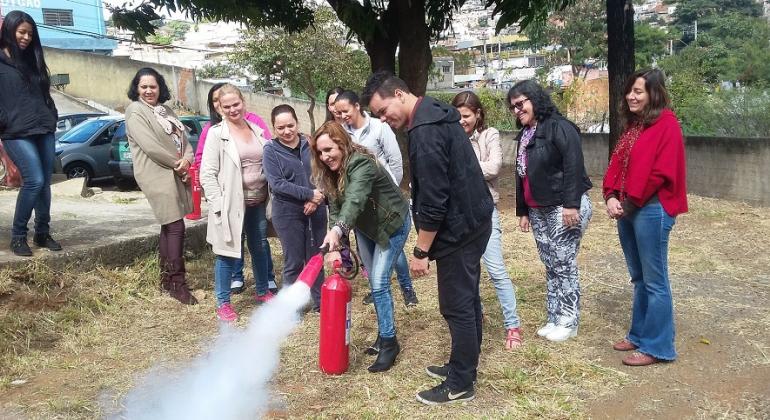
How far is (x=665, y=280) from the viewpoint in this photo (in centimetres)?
416

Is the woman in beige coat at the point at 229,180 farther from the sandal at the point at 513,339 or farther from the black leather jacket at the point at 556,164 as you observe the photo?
the black leather jacket at the point at 556,164

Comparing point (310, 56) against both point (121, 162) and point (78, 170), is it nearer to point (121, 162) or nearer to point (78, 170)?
point (78, 170)

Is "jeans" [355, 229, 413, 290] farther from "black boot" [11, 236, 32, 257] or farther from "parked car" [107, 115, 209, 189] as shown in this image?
"parked car" [107, 115, 209, 189]

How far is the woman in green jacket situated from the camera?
13.1 ft

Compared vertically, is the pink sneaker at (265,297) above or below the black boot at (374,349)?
above

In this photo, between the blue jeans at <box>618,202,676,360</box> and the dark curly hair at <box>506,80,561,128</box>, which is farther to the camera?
the dark curly hair at <box>506,80,561,128</box>

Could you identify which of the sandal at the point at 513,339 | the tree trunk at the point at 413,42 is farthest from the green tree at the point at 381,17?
the sandal at the point at 513,339

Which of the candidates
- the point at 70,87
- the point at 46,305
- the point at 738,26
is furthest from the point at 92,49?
the point at 46,305

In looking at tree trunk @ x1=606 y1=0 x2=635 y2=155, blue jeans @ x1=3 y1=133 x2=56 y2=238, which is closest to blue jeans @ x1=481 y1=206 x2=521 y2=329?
blue jeans @ x1=3 y1=133 x2=56 y2=238

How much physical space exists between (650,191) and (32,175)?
456 cm

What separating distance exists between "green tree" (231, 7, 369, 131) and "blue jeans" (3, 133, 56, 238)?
2041 centimetres

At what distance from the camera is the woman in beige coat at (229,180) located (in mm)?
5336

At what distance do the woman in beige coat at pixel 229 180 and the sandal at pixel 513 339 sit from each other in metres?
2.05

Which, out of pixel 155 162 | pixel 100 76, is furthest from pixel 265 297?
pixel 100 76
